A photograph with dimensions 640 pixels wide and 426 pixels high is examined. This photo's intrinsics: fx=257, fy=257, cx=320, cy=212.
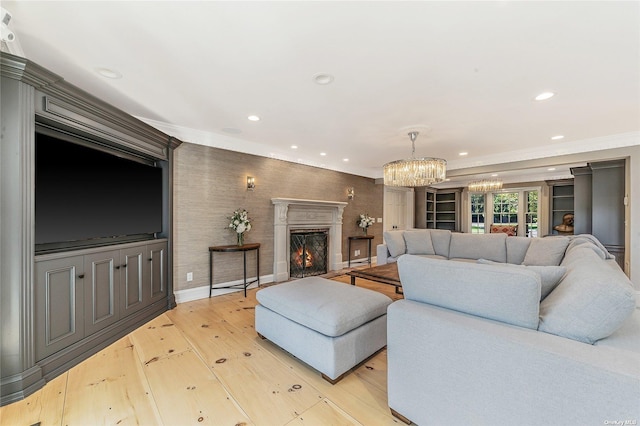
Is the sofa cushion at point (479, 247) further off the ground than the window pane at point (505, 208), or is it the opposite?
the window pane at point (505, 208)

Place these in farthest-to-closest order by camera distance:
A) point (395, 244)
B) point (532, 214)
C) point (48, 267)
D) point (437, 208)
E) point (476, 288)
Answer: point (437, 208)
point (532, 214)
point (395, 244)
point (48, 267)
point (476, 288)

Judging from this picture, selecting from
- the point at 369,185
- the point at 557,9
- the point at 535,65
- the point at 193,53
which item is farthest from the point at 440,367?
the point at 369,185

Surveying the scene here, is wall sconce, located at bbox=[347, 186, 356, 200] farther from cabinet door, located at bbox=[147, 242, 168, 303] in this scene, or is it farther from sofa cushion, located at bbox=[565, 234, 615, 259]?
cabinet door, located at bbox=[147, 242, 168, 303]

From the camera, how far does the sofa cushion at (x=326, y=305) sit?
1.90 metres

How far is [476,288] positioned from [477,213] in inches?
315

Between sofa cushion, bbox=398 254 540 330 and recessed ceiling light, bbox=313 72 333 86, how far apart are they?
5.45 ft

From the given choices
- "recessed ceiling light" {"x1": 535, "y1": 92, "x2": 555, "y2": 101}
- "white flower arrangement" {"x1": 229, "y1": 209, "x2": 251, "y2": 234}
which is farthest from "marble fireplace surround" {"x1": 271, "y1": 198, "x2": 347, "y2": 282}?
"recessed ceiling light" {"x1": 535, "y1": 92, "x2": 555, "y2": 101}

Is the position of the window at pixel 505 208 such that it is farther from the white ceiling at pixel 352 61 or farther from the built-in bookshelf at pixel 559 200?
the white ceiling at pixel 352 61

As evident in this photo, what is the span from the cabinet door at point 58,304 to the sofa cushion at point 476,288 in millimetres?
2582

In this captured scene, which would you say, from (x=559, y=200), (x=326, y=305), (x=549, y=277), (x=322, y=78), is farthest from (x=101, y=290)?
(x=559, y=200)

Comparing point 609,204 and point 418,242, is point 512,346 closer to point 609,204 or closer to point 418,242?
point 418,242

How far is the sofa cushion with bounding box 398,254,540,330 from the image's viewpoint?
1168 mm

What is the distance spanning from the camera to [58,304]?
2.02 metres

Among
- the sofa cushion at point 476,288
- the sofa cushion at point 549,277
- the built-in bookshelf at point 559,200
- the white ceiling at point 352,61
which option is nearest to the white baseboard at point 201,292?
the white ceiling at point 352,61
